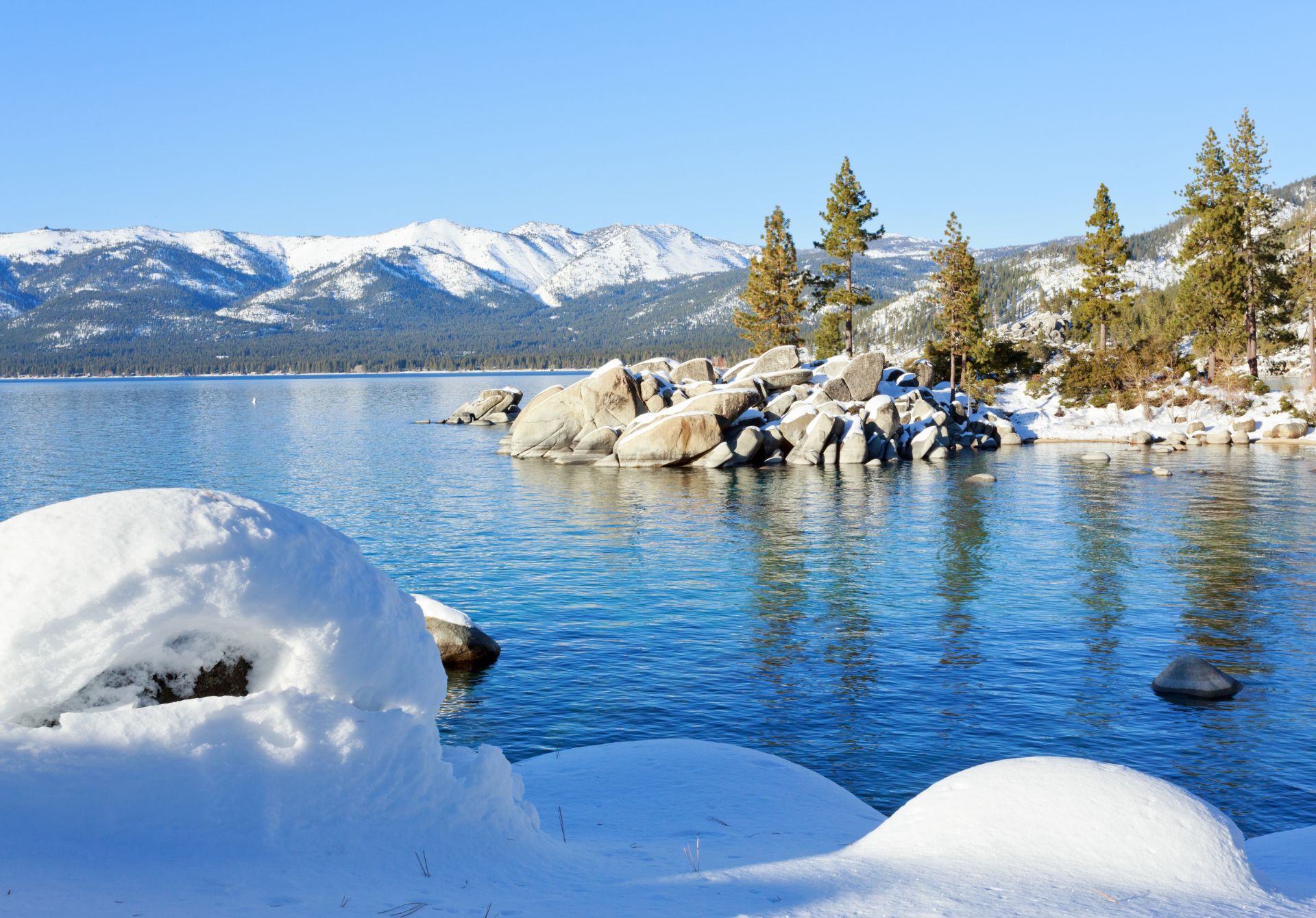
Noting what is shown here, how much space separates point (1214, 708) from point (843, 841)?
9.28 metres

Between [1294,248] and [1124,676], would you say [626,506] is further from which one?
[1294,248]

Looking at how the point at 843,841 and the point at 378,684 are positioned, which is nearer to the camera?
the point at 378,684

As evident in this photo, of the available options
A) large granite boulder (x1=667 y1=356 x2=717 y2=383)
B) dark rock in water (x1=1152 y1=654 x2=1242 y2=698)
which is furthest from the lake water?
large granite boulder (x1=667 y1=356 x2=717 y2=383)

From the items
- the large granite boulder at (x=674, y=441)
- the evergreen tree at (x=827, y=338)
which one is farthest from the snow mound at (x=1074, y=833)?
the evergreen tree at (x=827, y=338)

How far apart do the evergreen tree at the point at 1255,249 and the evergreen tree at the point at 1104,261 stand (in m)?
9.87

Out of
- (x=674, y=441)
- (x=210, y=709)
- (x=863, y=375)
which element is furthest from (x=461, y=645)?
(x=863, y=375)

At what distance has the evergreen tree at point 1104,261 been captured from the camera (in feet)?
257

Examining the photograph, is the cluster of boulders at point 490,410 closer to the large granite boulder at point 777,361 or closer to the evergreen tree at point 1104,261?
the large granite boulder at point 777,361

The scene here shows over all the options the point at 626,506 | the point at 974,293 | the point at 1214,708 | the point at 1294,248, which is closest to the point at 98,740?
the point at 1214,708

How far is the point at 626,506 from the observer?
1432 inches

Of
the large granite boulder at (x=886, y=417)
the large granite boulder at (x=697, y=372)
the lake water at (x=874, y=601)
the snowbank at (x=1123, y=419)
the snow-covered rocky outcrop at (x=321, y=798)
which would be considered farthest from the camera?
the snowbank at (x=1123, y=419)

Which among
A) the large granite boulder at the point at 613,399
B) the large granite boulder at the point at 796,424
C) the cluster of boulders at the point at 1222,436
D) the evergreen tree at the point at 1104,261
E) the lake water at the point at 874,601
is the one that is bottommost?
the lake water at the point at 874,601

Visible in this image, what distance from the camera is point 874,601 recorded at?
70.2ft

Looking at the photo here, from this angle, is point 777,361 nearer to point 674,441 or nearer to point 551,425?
point 674,441
